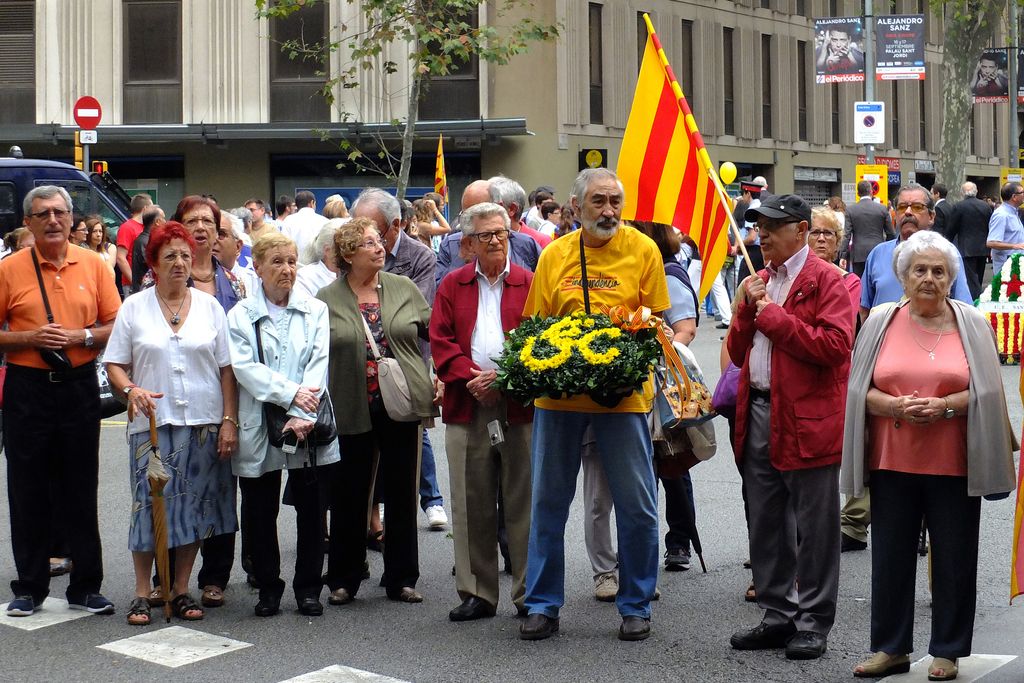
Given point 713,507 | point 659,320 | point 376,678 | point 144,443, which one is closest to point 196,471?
point 144,443

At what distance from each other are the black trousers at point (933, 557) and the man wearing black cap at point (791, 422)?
0.36 m

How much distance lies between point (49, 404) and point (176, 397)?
25.6 inches

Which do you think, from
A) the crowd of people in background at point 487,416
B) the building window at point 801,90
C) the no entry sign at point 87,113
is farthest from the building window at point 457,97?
the crowd of people in background at point 487,416

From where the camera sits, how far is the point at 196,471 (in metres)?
7.31

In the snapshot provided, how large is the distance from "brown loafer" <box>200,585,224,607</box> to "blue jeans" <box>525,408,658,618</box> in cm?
171

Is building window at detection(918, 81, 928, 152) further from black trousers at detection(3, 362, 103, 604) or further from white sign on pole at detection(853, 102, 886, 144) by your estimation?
black trousers at detection(3, 362, 103, 604)

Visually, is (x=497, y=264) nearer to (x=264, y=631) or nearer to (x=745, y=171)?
(x=264, y=631)

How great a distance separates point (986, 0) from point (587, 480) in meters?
32.4

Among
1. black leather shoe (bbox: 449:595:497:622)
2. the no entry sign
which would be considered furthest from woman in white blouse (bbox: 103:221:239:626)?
the no entry sign

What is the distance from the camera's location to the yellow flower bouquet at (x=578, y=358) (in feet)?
21.0

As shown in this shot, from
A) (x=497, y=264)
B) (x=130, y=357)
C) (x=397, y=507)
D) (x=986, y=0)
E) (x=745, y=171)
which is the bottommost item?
(x=397, y=507)

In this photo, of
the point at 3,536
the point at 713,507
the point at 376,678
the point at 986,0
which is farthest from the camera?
the point at 986,0

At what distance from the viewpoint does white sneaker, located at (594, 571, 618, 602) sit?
7555 mm

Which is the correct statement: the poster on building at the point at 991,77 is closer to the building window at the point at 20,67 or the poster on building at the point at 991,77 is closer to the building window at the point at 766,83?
the building window at the point at 766,83
